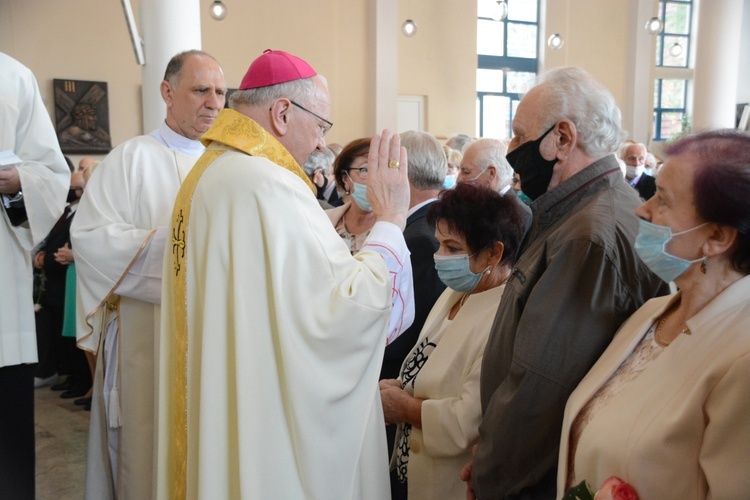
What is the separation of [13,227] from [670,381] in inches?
95.6

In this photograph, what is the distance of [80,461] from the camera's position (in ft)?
14.3

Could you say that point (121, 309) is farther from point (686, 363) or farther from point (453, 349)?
point (686, 363)

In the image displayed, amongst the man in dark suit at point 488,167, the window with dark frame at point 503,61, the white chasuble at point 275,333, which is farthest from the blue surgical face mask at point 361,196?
the window with dark frame at point 503,61

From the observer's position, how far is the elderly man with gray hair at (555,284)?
6.14 feet

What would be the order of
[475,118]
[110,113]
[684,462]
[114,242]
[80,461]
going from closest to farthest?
[684,462] → [114,242] → [80,461] → [110,113] → [475,118]

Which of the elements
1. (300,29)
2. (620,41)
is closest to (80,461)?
(300,29)

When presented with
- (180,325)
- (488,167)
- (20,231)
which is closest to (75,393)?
(20,231)

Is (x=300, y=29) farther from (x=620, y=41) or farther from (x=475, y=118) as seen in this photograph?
(x=620, y=41)

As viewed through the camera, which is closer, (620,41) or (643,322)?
(643,322)

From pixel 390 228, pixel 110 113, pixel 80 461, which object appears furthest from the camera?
pixel 110 113

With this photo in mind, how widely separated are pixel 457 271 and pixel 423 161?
102 cm

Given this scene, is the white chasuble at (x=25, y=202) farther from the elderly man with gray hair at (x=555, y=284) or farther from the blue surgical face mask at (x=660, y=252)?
the blue surgical face mask at (x=660, y=252)

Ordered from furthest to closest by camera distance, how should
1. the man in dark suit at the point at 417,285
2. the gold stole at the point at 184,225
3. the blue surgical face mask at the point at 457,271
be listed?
the man in dark suit at the point at 417,285
the blue surgical face mask at the point at 457,271
the gold stole at the point at 184,225

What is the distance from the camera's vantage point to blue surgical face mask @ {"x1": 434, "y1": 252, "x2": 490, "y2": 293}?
2.48 m
